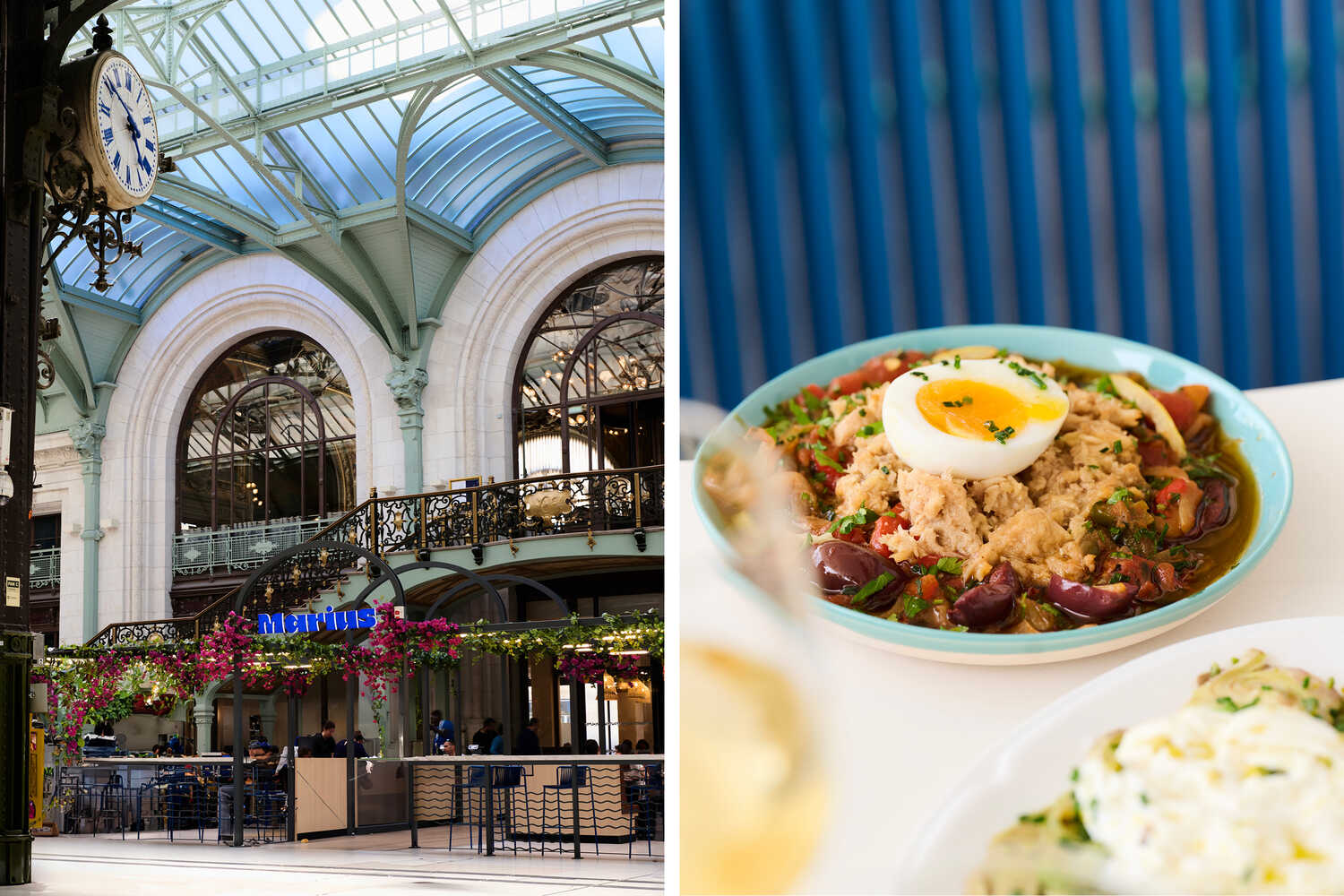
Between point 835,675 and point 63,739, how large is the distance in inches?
562

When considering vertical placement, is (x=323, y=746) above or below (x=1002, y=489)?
below

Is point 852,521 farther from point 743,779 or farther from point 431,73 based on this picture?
point 431,73

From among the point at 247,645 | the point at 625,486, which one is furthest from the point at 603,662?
the point at 625,486

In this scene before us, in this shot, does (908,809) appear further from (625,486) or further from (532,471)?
(532,471)

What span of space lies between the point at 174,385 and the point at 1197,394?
21708mm

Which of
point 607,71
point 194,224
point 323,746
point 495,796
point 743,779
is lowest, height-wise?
point 495,796

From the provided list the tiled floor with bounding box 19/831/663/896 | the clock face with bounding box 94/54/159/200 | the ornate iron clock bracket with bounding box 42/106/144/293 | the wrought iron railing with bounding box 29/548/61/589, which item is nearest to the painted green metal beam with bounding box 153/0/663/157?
the clock face with bounding box 94/54/159/200

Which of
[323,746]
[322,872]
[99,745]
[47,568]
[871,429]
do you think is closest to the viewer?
[871,429]

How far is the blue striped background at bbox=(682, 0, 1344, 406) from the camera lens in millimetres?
1584

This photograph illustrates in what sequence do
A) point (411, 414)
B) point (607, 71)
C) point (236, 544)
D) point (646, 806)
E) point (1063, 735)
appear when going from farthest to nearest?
point (236, 544) → point (411, 414) → point (607, 71) → point (646, 806) → point (1063, 735)

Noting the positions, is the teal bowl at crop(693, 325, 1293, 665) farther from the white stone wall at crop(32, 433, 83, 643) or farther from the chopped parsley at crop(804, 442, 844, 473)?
the white stone wall at crop(32, 433, 83, 643)

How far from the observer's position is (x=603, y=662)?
11.2 meters

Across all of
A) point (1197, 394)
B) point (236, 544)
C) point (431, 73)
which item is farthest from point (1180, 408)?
point (236, 544)

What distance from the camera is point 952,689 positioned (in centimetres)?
153
